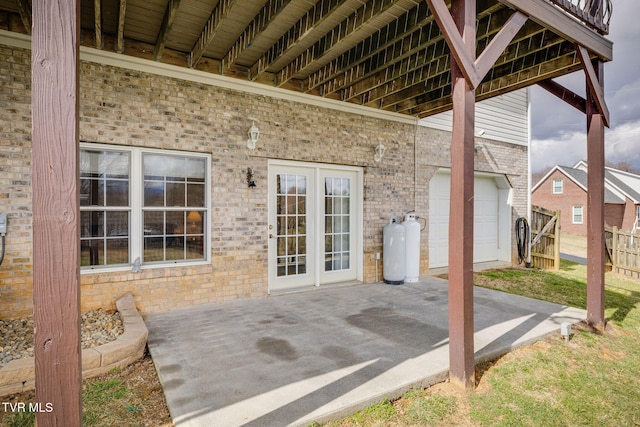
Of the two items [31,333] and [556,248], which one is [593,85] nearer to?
[556,248]

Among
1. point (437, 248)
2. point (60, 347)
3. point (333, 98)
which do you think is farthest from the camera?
point (437, 248)

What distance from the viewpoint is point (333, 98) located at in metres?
5.89

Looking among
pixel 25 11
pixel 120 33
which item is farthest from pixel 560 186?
pixel 25 11

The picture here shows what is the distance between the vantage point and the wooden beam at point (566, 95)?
4496 mm

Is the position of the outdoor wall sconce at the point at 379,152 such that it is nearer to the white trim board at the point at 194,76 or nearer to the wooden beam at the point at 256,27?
the white trim board at the point at 194,76

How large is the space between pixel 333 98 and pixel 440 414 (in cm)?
489

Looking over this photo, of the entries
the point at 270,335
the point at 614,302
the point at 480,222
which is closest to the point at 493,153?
the point at 480,222

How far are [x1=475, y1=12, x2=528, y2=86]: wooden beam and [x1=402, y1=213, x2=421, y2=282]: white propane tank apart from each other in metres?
3.81

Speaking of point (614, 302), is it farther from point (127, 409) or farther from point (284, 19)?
point (127, 409)

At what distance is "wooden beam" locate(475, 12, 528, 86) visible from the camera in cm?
279

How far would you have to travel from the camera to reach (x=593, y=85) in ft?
13.4

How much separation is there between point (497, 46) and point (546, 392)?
287cm

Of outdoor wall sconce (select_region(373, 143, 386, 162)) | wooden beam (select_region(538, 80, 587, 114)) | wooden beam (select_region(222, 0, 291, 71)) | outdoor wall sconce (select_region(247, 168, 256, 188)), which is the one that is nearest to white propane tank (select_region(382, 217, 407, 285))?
outdoor wall sconce (select_region(373, 143, 386, 162))

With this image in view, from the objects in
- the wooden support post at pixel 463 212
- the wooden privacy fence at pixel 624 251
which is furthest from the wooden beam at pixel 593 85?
the wooden privacy fence at pixel 624 251
